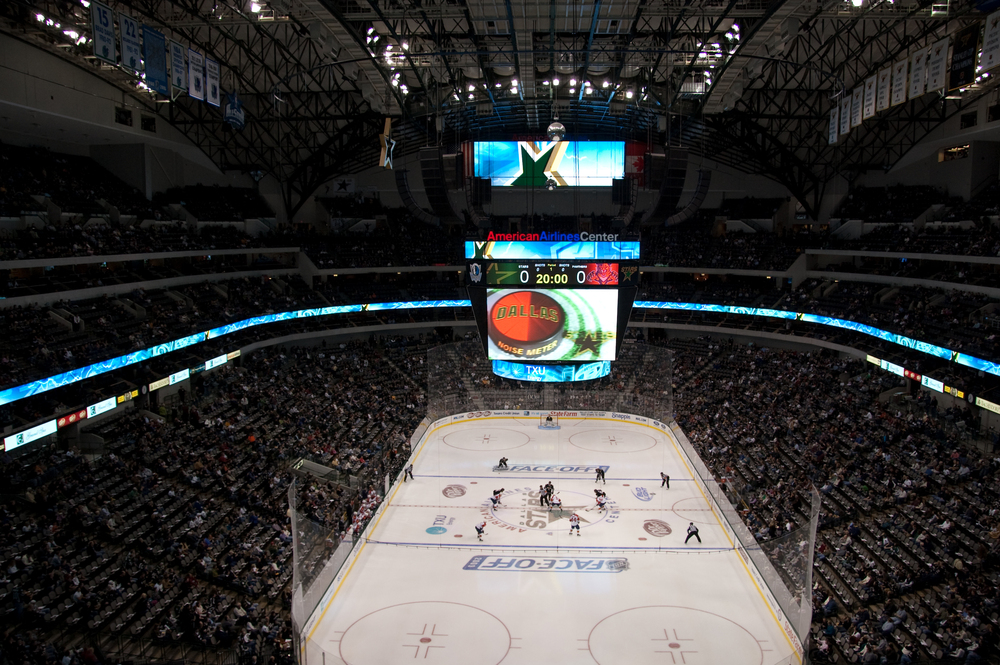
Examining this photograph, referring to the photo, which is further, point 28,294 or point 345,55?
point 345,55

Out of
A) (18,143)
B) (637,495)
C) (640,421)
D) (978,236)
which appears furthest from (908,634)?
(18,143)

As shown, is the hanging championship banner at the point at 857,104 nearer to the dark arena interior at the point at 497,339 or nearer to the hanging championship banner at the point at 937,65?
the dark arena interior at the point at 497,339

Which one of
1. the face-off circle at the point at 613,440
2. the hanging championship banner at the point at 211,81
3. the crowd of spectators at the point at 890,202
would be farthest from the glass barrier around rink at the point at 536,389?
the crowd of spectators at the point at 890,202

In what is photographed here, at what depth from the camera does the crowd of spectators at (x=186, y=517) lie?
15.2 metres

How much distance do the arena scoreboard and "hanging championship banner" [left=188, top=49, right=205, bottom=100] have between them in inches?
426

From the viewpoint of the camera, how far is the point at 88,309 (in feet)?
93.4

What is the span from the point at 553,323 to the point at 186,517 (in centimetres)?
1535

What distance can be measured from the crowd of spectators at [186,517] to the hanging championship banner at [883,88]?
21154mm

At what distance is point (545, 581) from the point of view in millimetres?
18562

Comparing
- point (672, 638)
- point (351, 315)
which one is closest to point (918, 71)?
point (672, 638)

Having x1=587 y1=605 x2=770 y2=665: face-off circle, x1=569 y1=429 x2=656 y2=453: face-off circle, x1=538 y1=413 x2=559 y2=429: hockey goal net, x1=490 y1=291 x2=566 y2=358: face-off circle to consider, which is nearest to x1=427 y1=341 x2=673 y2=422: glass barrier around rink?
x1=538 y1=413 x2=559 y2=429: hockey goal net

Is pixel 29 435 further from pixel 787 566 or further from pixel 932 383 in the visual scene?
pixel 932 383

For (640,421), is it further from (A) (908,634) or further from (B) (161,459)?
(B) (161,459)

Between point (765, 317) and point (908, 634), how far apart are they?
96.2ft
